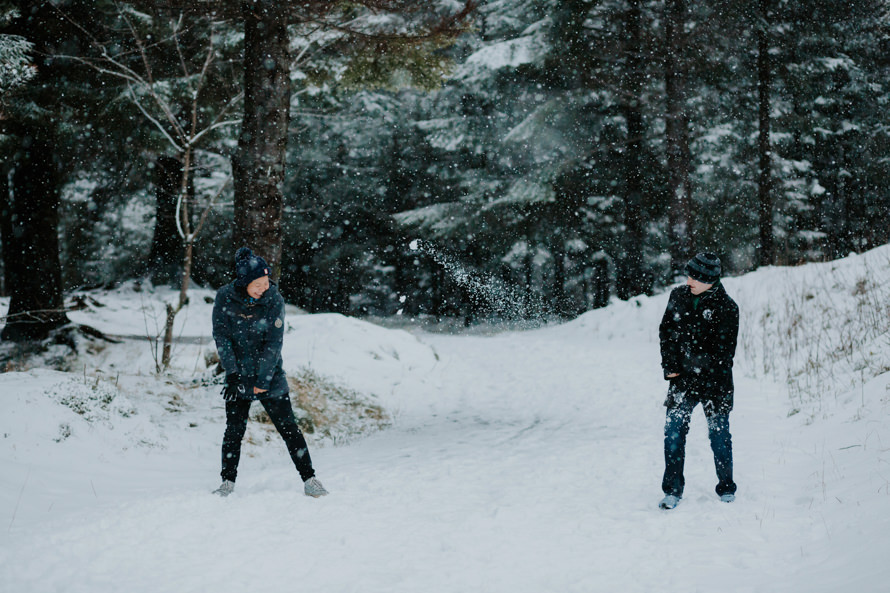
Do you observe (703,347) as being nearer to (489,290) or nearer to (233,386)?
(233,386)

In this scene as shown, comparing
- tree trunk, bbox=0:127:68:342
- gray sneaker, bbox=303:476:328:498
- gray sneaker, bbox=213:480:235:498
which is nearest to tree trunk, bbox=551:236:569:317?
tree trunk, bbox=0:127:68:342

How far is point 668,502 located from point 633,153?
15.7 metres

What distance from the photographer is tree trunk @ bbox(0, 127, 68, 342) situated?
12219mm

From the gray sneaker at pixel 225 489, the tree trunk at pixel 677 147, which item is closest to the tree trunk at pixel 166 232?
the tree trunk at pixel 677 147

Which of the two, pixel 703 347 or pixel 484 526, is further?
pixel 703 347

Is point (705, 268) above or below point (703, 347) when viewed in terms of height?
above

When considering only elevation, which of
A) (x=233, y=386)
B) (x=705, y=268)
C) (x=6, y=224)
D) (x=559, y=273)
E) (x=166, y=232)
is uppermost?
(x=166, y=232)

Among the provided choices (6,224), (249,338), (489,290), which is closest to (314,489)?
(249,338)

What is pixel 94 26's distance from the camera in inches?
522

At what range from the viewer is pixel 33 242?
12.3m

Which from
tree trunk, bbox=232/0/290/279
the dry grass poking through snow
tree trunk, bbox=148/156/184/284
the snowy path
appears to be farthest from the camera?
tree trunk, bbox=148/156/184/284

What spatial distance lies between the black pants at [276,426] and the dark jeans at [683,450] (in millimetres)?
2839

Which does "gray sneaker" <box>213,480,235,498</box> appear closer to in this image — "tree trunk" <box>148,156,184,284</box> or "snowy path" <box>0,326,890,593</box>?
"snowy path" <box>0,326,890,593</box>

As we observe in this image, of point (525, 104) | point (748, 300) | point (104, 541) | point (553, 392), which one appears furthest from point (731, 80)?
point (104, 541)
